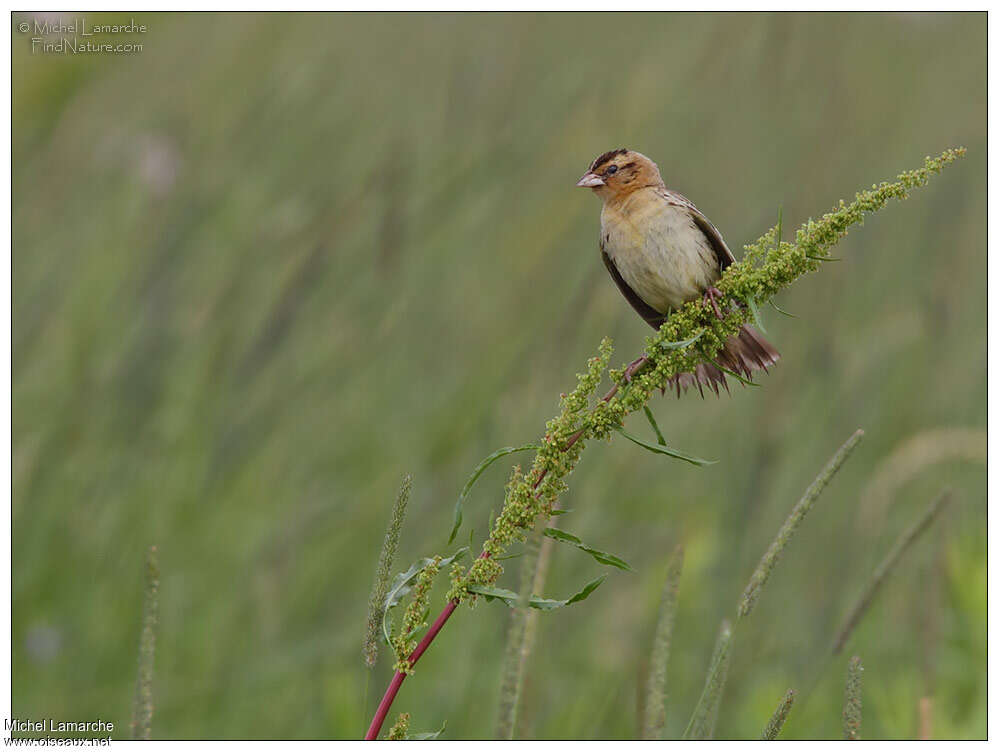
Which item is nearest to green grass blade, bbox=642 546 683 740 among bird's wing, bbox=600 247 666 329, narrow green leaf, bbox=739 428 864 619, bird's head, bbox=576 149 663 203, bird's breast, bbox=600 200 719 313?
narrow green leaf, bbox=739 428 864 619

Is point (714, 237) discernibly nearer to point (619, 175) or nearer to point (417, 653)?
point (619, 175)

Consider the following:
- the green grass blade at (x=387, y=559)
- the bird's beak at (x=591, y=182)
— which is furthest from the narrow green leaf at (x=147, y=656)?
the bird's beak at (x=591, y=182)

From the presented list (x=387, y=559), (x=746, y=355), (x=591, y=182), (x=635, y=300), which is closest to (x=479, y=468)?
(x=387, y=559)

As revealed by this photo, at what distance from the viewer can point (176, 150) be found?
2812 mm

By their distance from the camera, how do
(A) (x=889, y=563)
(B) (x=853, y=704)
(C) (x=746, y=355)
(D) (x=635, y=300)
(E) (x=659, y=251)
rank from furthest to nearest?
(D) (x=635, y=300) < (E) (x=659, y=251) < (C) (x=746, y=355) < (A) (x=889, y=563) < (B) (x=853, y=704)

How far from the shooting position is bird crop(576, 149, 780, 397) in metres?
1.78

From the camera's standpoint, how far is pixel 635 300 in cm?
204

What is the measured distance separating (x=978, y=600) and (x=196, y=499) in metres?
1.95

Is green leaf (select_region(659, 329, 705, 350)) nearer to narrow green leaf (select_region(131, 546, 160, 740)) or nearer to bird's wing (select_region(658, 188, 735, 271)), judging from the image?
narrow green leaf (select_region(131, 546, 160, 740))

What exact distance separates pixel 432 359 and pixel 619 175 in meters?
0.97

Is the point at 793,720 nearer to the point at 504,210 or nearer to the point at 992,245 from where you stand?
the point at 992,245

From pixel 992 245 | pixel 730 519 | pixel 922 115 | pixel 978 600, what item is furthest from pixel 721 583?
pixel 922 115

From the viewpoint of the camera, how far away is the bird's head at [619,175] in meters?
2.11

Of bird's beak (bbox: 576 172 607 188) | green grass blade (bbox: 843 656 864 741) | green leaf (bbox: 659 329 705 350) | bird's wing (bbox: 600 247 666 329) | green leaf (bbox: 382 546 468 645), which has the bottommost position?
green grass blade (bbox: 843 656 864 741)
